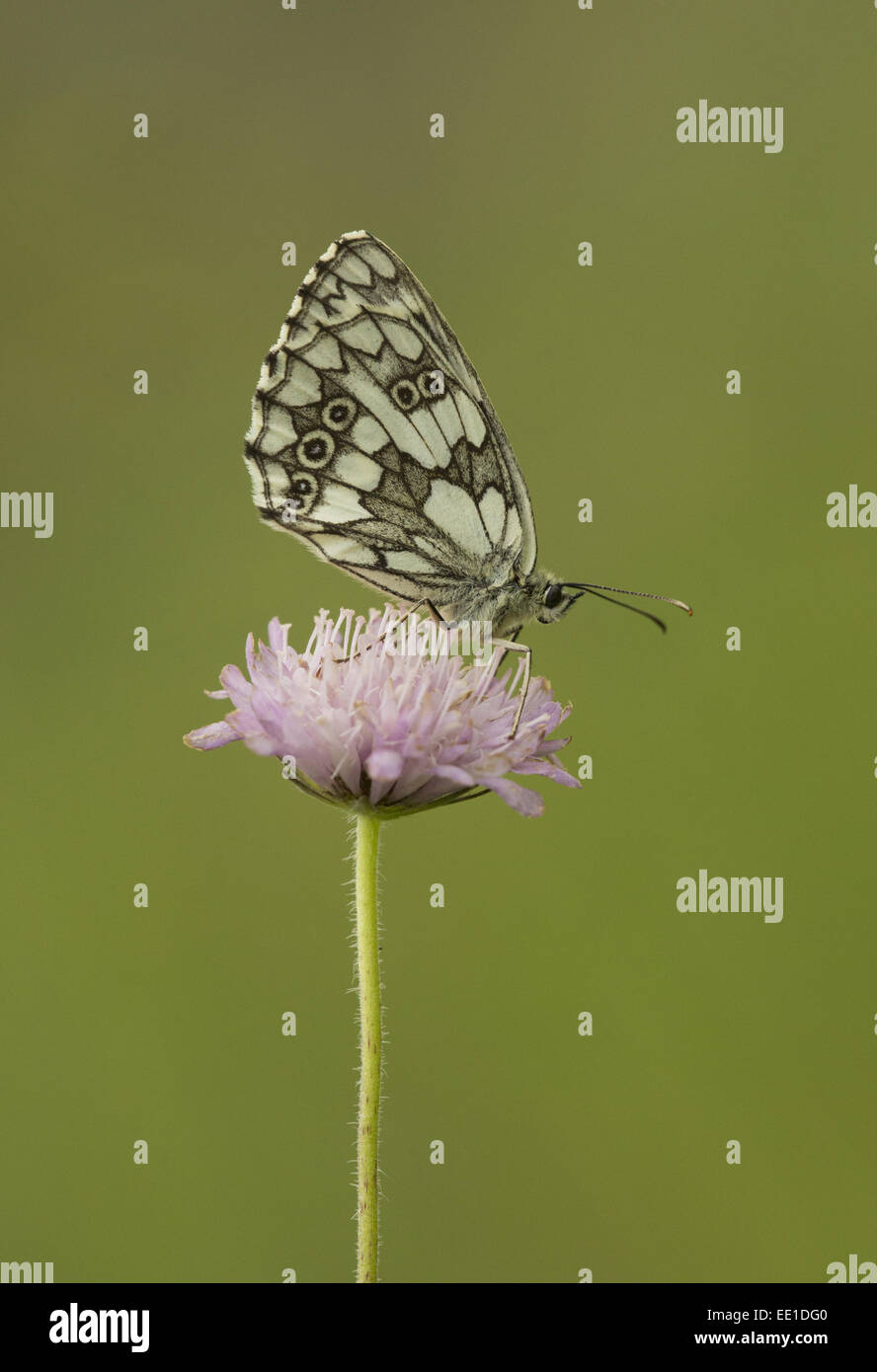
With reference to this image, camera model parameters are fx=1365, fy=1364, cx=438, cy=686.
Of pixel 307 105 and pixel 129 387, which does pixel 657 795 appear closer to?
pixel 129 387

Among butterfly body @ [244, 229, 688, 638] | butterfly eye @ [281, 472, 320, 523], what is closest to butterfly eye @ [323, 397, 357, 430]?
butterfly body @ [244, 229, 688, 638]

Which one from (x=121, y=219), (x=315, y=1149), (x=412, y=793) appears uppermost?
(x=121, y=219)

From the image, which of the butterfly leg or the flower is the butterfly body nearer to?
the butterfly leg

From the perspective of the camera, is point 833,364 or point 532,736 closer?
point 532,736

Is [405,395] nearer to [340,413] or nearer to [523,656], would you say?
[340,413]

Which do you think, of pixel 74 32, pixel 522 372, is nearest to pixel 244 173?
pixel 74 32

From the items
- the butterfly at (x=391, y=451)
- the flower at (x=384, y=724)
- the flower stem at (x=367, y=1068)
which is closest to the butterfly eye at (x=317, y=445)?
the butterfly at (x=391, y=451)
